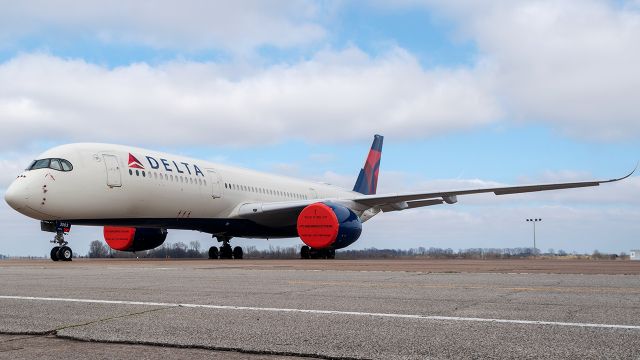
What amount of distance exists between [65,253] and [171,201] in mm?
4036

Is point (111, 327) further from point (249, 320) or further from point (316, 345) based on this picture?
point (316, 345)

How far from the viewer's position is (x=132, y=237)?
84.1 ft

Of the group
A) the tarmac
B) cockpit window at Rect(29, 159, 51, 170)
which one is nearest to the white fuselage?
cockpit window at Rect(29, 159, 51, 170)

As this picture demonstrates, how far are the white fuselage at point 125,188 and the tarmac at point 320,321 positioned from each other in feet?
35.8

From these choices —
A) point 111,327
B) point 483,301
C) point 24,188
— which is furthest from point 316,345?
point 24,188

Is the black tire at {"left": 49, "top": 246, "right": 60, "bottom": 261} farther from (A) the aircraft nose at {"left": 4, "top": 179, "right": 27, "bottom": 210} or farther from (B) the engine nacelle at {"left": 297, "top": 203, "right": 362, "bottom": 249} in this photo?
(B) the engine nacelle at {"left": 297, "top": 203, "right": 362, "bottom": 249}

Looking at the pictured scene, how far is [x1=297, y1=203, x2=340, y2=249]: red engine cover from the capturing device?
22.0 m

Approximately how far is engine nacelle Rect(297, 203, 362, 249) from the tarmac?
13626mm

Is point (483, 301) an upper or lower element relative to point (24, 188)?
lower

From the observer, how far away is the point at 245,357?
12.7ft

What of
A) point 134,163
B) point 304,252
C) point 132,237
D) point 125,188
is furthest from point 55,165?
point 304,252

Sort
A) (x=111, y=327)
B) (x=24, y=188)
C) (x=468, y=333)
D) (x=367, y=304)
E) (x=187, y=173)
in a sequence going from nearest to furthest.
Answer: (x=468, y=333) → (x=111, y=327) → (x=367, y=304) → (x=24, y=188) → (x=187, y=173)

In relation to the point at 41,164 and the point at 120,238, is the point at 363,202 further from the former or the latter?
the point at 41,164

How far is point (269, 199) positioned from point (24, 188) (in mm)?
12147
